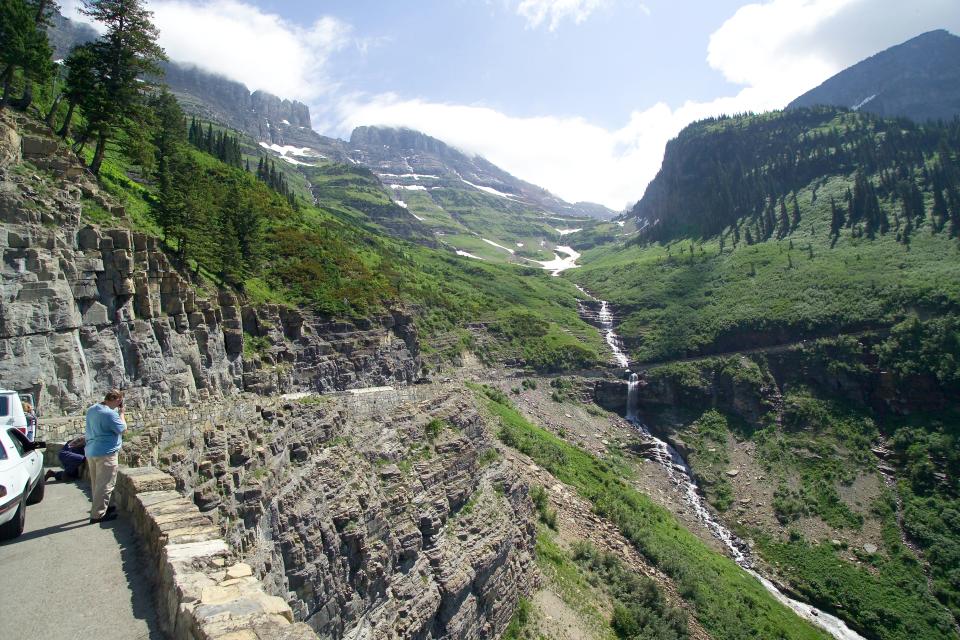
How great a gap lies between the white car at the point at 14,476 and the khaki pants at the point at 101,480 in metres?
0.96

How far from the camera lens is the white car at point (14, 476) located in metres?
7.91

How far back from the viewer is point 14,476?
8188 mm

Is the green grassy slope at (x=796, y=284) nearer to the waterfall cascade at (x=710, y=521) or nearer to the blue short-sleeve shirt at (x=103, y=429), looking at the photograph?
the waterfall cascade at (x=710, y=521)

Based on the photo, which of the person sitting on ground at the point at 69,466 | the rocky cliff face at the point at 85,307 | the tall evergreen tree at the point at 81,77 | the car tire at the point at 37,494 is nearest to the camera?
the car tire at the point at 37,494

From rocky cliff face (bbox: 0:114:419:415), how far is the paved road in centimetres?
1194

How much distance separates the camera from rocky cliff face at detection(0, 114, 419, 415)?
18.2m

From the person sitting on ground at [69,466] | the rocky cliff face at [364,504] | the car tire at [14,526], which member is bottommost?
the rocky cliff face at [364,504]

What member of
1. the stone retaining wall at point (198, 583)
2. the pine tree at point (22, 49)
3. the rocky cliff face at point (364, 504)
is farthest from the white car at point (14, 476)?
the pine tree at point (22, 49)

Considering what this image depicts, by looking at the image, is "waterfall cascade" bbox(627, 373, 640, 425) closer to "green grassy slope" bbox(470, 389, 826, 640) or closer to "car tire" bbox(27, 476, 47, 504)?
"green grassy slope" bbox(470, 389, 826, 640)

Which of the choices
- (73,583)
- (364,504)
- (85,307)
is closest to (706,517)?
(364,504)

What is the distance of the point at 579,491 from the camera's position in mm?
48062

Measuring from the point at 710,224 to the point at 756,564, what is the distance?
15085 centimetres

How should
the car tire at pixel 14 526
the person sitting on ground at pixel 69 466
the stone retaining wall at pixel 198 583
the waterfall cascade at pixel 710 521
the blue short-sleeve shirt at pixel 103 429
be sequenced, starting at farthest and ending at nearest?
the waterfall cascade at pixel 710 521 → the person sitting on ground at pixel 69 466 → the blue short-sleeve shirt at pixel 103 429 → the car tire at pixel 14 526 → the stone retaining wall at pixel 198 583

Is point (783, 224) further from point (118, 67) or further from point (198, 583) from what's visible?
point (198, 583)
